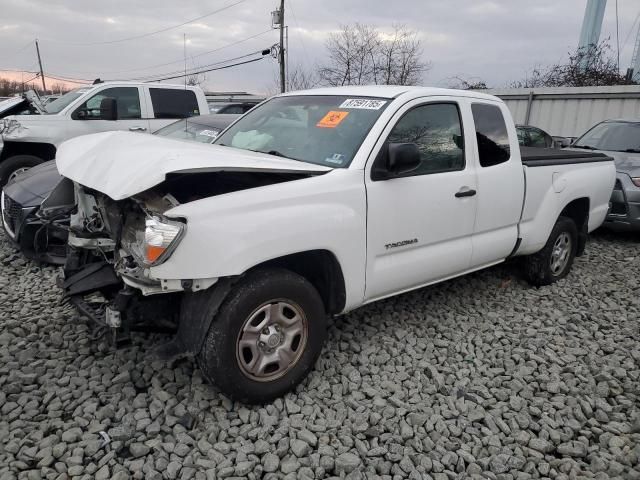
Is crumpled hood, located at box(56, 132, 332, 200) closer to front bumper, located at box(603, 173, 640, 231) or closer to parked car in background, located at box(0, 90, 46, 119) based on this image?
parked car in background, located at box(0, 90, 46, 119)

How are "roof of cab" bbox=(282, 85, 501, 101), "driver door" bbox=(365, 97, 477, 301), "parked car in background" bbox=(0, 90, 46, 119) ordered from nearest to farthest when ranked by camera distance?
"driver door" bbox=(365, 97, 477, 301), "roof of cab" bbox=(282, 85, 501, 101), "parked car in background" bbox=(0, 90, 46, 119)

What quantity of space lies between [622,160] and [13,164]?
28.7ft

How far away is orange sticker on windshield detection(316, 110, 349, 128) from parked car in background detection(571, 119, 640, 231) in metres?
5.04

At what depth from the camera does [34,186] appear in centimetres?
505

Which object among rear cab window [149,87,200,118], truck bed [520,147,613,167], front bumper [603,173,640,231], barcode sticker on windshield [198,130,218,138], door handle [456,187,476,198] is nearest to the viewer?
door handle [456,187,476,198]

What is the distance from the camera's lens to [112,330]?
286 cm

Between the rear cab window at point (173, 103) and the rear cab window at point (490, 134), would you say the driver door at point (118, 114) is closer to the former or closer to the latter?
the rear cab window at point (173, 103)

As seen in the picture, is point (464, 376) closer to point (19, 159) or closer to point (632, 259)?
point (632, 259)

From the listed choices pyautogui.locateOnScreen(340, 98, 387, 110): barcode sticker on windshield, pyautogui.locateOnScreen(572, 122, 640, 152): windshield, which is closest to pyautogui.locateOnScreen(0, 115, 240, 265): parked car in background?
pyautogui.locateOnScreen(340, 98, 387, 110): barcode sticker on windshield

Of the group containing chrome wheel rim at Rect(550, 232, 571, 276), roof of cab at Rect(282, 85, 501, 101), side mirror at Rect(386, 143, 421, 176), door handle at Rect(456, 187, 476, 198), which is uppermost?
roof of cab at Rect(282, 85, 501, 101)

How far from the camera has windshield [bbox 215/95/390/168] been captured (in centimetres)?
333

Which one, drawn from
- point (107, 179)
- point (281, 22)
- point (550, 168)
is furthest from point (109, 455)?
point (281, 22)

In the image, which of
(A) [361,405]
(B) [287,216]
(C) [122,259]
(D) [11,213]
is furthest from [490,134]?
(D) [11,213]

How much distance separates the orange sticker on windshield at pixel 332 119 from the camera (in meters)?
3.51
